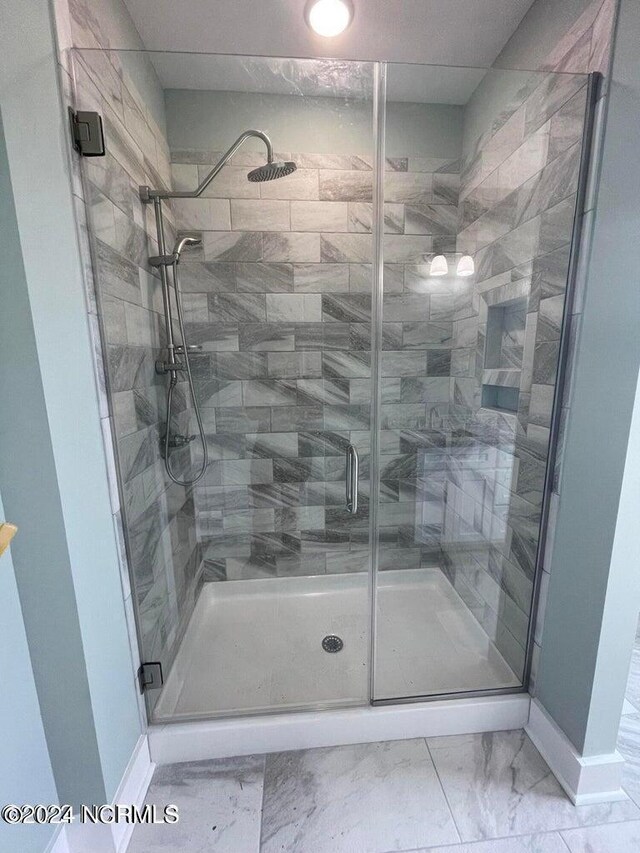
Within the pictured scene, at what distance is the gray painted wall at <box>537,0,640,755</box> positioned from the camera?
885mm

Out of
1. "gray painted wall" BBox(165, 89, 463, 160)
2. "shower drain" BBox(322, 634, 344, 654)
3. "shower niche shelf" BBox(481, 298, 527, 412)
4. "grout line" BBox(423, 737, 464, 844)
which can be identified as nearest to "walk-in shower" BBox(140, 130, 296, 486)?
"gray painted wall" BBox(165, 89, 463, 160)

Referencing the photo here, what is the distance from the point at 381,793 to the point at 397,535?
1.03 m

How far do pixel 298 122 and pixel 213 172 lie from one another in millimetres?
446

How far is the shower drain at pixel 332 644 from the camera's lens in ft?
5.03

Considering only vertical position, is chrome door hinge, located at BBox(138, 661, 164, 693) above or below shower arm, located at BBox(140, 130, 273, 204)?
below

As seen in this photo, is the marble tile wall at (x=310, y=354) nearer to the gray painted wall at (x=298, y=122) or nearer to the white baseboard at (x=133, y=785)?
the gray painted wall at (x=298, y=122)

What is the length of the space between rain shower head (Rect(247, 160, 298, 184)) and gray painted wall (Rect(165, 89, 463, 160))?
0.14 metres

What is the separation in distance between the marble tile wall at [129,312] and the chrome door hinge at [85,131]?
1.3 inches

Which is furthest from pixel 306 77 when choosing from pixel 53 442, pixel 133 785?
pixel 133 785

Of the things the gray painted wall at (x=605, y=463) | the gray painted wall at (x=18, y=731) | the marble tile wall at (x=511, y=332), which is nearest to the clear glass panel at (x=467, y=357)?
the marble tile wall at (x=511, y=332)

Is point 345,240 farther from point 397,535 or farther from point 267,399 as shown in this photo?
point 397,535

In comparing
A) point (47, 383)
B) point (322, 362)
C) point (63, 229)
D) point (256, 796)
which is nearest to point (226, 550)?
point (256, 796)

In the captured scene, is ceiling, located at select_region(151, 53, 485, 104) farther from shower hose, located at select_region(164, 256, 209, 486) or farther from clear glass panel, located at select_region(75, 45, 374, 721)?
shower hose, located at select_region(164, 256, 209, 486)

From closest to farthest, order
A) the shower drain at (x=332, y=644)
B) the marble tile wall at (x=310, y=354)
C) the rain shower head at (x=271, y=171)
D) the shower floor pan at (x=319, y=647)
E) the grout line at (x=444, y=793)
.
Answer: the grout line at (x=444, y=793) < the shower floor pan at (x=319, y=647) < the rain shower head at (x=271, y=171) < the shower drain at (x=332, y=644) < the marble tile wall at (x=310, y=354)
